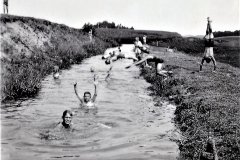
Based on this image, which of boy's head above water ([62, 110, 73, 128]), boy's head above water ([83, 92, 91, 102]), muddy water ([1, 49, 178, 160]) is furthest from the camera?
boy's head above water ([83, 92, 91, 102])

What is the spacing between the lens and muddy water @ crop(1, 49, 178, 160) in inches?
294

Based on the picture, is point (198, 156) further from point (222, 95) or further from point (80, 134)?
point (222, 95)

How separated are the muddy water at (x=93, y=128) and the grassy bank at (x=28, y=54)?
0.89 metres

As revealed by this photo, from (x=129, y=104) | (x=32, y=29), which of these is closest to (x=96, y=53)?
(x=32, y=29)

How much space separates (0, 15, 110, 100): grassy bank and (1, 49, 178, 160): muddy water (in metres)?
0.89

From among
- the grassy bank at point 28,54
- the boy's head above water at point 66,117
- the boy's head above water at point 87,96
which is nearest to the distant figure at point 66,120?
the boy's head above water at point 66,117

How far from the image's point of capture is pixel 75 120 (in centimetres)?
1101

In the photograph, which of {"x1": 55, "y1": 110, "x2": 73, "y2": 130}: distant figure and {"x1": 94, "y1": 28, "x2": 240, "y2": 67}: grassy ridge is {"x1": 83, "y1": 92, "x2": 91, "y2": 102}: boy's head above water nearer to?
{"x1": 55, "y1": 110, "x2": 73, "y2": 130}: distant figure

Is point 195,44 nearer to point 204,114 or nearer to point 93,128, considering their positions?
point 204,114

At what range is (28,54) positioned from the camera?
23.4 meters

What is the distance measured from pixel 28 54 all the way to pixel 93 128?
49.9 feet

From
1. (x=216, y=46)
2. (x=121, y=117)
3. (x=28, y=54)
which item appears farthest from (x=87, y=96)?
(x=216, y=46)

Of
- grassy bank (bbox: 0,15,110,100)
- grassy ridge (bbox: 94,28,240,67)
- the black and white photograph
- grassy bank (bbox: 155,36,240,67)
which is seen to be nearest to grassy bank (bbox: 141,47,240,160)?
the black and white photograph

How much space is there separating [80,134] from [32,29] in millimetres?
23998
